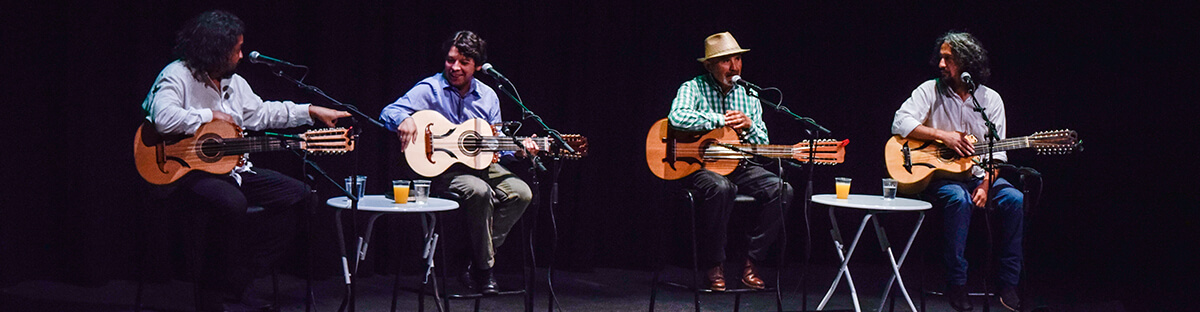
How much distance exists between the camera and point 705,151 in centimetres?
445

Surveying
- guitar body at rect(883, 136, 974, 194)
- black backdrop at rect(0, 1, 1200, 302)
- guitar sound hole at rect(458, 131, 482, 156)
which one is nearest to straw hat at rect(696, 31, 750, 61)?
black backdrop at rect(0, 1, 1200, 302)

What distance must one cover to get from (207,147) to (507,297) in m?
1.63

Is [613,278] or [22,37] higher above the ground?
[22,37]

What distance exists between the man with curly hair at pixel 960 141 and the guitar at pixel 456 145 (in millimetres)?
1798

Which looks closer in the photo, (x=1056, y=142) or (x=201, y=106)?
(x=201, y=106)

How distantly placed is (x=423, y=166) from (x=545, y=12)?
1.57 m

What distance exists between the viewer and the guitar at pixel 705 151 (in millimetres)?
4383

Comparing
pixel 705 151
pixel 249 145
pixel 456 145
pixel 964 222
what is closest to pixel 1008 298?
pixel 964 222

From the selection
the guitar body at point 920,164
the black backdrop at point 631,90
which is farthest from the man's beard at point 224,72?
the guitar body at point 920,164

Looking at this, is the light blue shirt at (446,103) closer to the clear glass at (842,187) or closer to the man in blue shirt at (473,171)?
the man in blue shirt at (473,171)

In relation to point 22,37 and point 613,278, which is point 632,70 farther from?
point 22,37

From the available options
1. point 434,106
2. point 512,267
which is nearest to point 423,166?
point 434,106

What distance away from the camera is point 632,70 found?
5.47 m

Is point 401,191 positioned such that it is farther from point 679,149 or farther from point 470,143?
point 679,149
